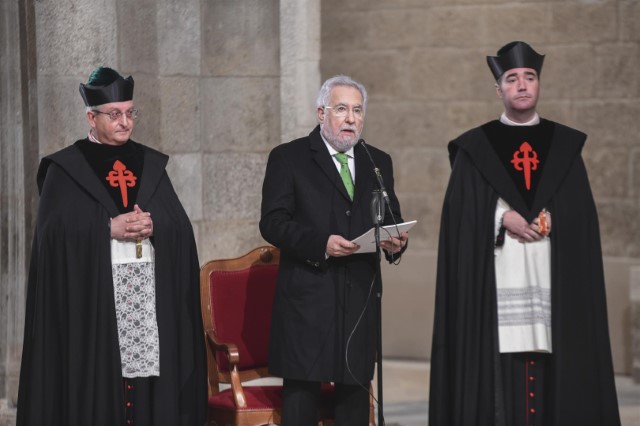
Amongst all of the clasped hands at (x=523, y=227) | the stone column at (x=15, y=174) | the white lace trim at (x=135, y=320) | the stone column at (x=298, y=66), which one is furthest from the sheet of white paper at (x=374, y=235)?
the stone column at (x=15, y=174)

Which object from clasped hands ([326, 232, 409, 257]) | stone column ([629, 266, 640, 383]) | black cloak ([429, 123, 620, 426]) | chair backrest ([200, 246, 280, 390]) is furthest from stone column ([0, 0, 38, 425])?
stone column ([629, 266, 640, 383])

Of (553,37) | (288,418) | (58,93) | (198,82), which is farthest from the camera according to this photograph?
(553,37)

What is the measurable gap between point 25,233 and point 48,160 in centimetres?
130

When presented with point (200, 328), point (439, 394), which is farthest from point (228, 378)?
point (439, 394)

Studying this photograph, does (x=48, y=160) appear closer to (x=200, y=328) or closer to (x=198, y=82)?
(x=200, y=328)

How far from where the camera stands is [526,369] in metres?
5.20

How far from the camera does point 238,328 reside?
568 cm

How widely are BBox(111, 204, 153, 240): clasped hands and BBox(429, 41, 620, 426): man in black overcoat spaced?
127 cm

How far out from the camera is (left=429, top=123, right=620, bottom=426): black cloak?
5.11 metres

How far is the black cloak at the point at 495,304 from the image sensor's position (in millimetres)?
5105

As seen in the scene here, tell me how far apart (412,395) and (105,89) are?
396 cm

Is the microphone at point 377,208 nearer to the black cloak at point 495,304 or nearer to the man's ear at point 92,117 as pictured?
the black cloak at point 495,304

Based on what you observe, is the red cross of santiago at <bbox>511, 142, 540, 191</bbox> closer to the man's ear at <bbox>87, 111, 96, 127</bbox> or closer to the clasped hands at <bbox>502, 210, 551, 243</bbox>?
the clasped hands at <bbox>502, 210, 551, 243</bbox>

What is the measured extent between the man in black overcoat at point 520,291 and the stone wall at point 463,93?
331 cm
